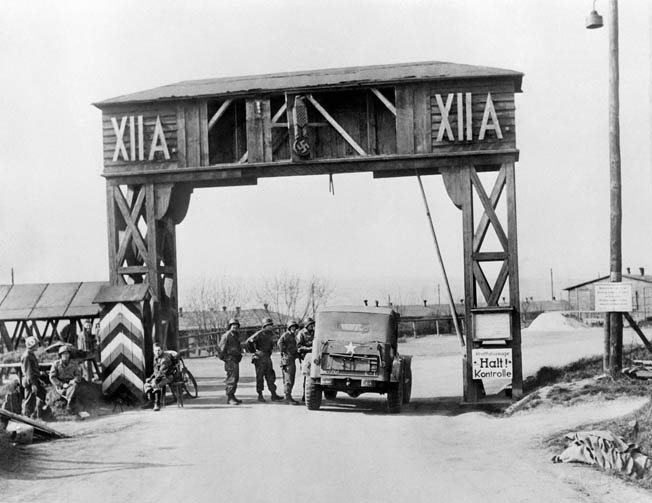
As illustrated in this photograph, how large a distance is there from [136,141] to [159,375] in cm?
524

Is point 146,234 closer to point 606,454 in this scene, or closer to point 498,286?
point 498,286

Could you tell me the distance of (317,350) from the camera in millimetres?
16781

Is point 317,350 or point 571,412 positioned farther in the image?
point 317,350

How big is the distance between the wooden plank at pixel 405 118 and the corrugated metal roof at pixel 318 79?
0.95 ft

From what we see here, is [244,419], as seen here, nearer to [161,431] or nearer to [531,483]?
[161,431]

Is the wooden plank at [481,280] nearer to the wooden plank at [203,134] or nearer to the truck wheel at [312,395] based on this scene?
the truck wheel at [312,395]

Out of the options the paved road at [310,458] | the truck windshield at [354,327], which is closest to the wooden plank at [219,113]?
the truck windshield at [354,327]

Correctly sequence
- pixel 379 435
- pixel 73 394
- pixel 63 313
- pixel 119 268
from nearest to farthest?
pixel 379 435 < pixel 73 394 < pixel 119 268 < pixel 63 313

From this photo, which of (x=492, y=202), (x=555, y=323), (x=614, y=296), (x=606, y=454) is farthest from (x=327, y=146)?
(x=555, y=323)

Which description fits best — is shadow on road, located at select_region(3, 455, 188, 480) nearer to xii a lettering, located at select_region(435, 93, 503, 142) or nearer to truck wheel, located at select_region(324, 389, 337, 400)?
truck wheel, located at select_region(324, 389, 337, 400)

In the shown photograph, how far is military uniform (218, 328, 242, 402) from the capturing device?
17.4m

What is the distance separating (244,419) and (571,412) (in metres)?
5.74

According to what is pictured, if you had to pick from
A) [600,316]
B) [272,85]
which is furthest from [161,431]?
[600,316]

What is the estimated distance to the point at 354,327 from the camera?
17.2 m
